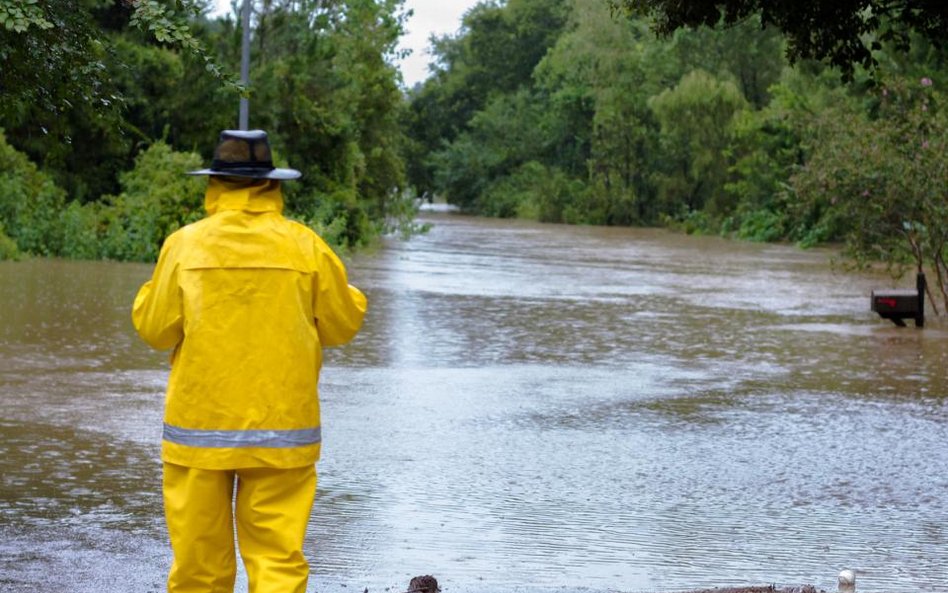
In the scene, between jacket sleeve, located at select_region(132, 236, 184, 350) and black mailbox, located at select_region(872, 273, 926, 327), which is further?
black mailbox, located at select_region(872, 273, 926, 327)

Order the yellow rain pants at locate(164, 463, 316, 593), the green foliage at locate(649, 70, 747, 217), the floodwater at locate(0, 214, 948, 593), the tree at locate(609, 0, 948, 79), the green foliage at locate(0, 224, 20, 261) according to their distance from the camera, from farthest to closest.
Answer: the green foliage at locate(649, 70, 747, 217) < the green foliage at locate(0, 224, 20, 261) < the tree at locate(609, 0, 948, 79) < the floodwater at locate(0, 214, 948, 593) < the yellow rain pants at locate(164, 463, 316, 593)

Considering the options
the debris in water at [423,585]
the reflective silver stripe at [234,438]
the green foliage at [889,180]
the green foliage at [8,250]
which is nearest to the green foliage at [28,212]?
the green foliage at [8,250]

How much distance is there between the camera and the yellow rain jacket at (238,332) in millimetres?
4637

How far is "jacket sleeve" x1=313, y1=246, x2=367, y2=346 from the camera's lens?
4.80 m

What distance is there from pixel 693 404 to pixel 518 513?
460 centimetres

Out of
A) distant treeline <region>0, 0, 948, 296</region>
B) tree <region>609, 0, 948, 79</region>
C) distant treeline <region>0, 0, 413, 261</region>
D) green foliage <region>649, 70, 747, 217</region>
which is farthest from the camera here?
green foliage <region>649, 70, 747, 217</region>

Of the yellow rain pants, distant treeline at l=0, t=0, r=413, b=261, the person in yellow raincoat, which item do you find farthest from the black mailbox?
the yellow rain pants

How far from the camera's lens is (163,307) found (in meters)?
4.71

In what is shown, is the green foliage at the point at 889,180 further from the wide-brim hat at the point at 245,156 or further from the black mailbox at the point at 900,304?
the wide-brim hat at the point at 245,156

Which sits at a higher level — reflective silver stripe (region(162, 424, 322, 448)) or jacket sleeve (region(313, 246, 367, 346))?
jacket sleeve (region(313, 246, 367, 346))

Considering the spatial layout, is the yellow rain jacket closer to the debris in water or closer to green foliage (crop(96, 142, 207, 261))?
the debris in water

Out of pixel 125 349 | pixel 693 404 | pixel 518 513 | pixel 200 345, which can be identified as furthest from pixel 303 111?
pixel 200 345

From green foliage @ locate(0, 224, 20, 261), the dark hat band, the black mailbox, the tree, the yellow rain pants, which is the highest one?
the tree

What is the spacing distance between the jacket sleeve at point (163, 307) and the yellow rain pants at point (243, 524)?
397mm
